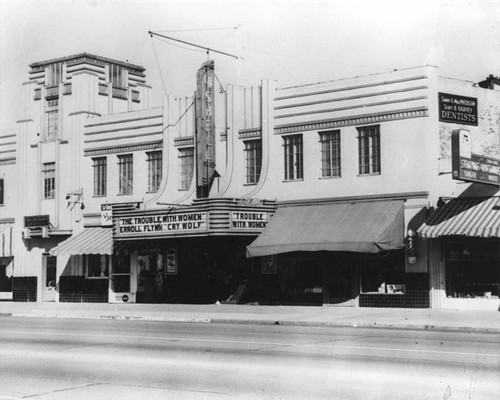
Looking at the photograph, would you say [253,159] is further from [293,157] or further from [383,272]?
[383,272]

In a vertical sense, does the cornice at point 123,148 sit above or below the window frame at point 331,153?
above

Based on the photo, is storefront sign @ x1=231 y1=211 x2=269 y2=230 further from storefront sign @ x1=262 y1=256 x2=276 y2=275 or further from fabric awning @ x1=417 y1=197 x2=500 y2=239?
fabric awning @ x1=417 y1=197 x2=500 y2=239

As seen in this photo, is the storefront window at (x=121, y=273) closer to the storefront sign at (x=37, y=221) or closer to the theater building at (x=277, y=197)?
the theater building at (x=277, y=197)

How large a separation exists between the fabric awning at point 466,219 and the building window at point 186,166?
10120mm

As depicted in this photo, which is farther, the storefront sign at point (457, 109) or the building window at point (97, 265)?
the building window at point (97, 265)

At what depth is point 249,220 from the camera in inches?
1097

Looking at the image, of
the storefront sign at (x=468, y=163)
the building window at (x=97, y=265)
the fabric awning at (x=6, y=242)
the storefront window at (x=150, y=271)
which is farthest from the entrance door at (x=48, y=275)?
the storefront sign at (x=468, y=163)

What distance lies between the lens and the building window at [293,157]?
2869 cm

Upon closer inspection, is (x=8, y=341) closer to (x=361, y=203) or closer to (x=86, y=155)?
(x=361, y=203)

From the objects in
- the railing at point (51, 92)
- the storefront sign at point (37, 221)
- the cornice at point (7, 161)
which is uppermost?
the railing at point (51, 92)

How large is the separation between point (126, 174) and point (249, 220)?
7726 mm

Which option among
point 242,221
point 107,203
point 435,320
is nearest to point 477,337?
point 435,320

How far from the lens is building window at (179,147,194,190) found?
31.3m

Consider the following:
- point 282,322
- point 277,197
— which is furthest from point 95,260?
point 282,322
